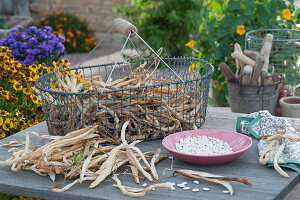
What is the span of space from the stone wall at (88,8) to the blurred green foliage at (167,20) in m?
1.60

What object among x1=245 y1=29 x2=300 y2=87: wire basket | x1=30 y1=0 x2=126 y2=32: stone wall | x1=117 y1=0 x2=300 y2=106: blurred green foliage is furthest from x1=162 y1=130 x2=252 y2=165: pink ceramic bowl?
x1=30 y1=0 x2=126 y2=32: stone wall

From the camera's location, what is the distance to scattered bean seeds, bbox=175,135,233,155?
4.53 ft

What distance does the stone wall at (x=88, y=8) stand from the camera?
6.78m

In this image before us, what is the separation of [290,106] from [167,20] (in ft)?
8.78

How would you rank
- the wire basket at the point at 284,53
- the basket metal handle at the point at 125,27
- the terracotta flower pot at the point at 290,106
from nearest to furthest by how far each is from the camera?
the basket metal handle at the point at 125,27 < the terracotta flower pot at the point at 290,106 < the wire basket at the point at 284,53

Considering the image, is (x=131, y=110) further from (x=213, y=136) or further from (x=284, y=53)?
(x=284, y=53)

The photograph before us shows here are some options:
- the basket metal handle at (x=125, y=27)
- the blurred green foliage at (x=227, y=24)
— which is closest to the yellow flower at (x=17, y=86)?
the basket metal handle at (x=125, y=27)

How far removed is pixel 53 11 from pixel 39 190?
6.26 metres

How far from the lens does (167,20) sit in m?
5.15

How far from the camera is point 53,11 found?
704cm

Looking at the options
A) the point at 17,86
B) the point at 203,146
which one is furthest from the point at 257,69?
the point at 17,86

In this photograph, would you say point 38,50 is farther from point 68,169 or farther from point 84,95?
point 68,169

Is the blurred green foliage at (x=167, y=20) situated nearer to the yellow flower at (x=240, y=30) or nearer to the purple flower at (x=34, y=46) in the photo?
the yellow flower at (x=240, y=30)

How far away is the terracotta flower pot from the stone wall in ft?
13.9
